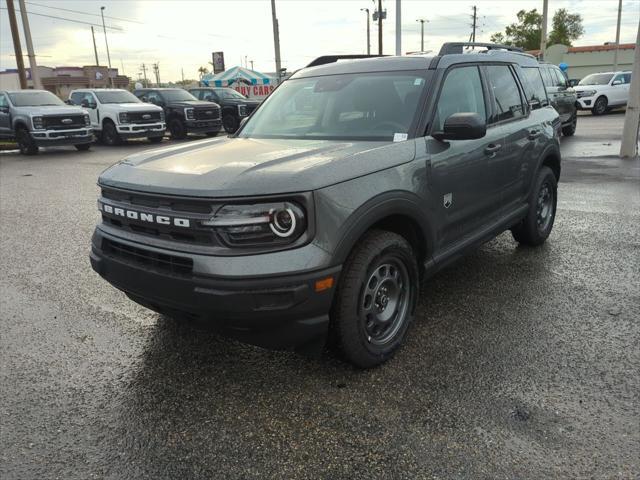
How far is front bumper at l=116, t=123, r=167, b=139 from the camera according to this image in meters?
18.0

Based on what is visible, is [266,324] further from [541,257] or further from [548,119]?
[548,119]

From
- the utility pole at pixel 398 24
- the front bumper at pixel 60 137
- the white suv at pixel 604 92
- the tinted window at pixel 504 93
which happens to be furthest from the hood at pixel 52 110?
the white suv at pixel 604 92

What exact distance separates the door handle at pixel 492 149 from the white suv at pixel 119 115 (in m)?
16.1

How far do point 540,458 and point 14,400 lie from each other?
2850 millimetres

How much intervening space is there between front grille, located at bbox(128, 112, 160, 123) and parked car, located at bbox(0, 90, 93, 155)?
1.54 meters

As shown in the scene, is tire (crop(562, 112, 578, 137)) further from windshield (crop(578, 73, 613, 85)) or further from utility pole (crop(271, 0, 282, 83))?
utility pole (crop(271, 0, 282, 83))

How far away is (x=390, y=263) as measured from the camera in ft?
10.6

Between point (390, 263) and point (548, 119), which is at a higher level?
point (548, 119)

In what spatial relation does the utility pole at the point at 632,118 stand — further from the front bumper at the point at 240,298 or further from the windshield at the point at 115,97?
the windshield at the point at 115,97

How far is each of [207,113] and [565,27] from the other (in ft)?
264

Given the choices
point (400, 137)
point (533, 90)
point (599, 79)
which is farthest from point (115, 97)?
point (599, 79)

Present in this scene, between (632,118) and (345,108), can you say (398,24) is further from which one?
(345,108)

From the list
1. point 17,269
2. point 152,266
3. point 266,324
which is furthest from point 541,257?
point 17,269

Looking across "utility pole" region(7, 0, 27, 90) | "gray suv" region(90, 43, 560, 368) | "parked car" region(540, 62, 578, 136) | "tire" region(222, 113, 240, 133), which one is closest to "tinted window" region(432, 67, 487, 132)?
"gray suv" region(90, 43, 560, 368)
